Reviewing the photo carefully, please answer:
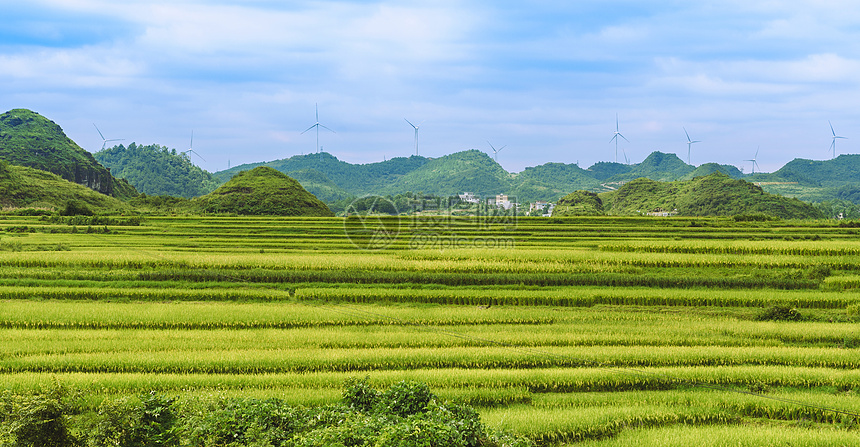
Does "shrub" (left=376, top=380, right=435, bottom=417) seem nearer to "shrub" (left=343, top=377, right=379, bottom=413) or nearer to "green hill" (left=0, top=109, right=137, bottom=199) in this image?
"shrub" (left=343, top=377, right=379, bottom=413)

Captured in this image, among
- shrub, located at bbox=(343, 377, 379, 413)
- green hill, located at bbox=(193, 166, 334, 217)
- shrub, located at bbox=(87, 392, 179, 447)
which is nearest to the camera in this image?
shrub, located at bbox=(87, 392, 179, 447)

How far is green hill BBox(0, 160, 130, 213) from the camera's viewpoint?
89.7 meters

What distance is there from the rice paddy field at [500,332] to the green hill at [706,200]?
7641cm

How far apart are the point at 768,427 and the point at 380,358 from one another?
9420mm

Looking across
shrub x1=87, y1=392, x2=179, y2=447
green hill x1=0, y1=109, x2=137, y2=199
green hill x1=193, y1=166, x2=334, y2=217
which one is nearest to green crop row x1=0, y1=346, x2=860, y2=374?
shrub x1=87, y1=392, x2=179, y2=447

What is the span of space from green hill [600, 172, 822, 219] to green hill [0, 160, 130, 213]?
10787 centimetres

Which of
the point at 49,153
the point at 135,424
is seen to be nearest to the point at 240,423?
the point at 135,424

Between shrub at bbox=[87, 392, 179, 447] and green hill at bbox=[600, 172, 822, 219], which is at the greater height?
green hill at bbox=[600, 172, 822, 219]

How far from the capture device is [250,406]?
938 cm

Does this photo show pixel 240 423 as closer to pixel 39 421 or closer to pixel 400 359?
pixel 39 421

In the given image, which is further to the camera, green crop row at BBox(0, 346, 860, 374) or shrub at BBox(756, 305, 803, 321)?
shrub at BBox(756, 305, 803, 321)

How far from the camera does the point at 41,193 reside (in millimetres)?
95062

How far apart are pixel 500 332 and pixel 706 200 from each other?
112003mm

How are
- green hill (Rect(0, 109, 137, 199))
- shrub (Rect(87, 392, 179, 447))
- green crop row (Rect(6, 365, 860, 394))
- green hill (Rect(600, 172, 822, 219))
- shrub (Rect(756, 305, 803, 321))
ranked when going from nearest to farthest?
shrub (Rect(87, 392, 179, 447)), green crop row (Rect(6, 365, 860, 394)), shrub (Rect(756, 305, 803, 321)), green hill (Rect(600, 172, 822, 219)), green hill (Rect(0, 109, 137, 199))
